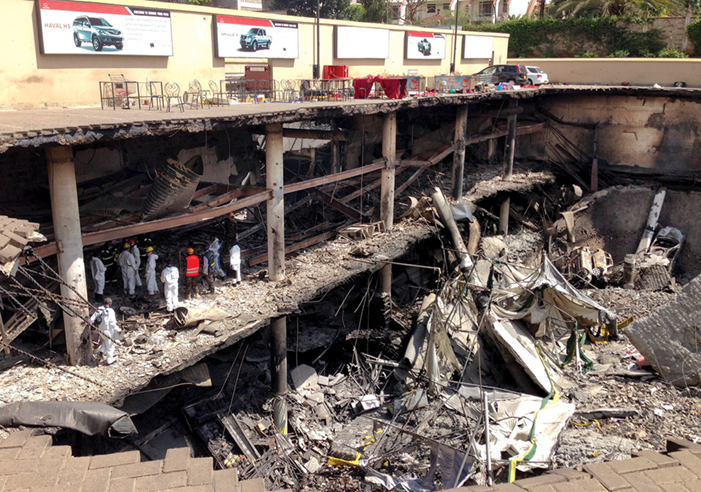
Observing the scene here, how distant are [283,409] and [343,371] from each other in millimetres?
2783

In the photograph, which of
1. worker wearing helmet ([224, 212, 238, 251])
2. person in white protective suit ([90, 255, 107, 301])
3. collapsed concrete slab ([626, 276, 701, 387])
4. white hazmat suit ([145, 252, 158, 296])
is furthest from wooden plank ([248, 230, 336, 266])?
collapsed concrete slab ([626, 276, 701, 387])

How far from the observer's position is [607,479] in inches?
201

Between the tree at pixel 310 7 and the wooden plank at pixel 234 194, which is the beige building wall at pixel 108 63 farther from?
the tree at pixel 310 7

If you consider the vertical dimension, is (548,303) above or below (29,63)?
below

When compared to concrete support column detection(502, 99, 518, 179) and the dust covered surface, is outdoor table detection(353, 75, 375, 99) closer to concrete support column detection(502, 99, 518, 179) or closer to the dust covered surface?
the dust covered surface

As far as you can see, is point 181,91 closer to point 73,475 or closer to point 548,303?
point 548,303

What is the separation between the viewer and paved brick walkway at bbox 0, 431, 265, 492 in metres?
4.99

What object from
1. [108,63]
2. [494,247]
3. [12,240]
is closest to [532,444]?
[12,240]

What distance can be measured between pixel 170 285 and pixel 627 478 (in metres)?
9.33

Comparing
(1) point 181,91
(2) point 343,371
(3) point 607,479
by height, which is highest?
(1) point 181,91

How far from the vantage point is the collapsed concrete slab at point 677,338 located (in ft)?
37.7

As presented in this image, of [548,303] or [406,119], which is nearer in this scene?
[548,303]

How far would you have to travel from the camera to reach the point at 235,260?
13.8m

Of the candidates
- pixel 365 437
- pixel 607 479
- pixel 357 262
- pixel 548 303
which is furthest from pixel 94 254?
pixel 607 479
